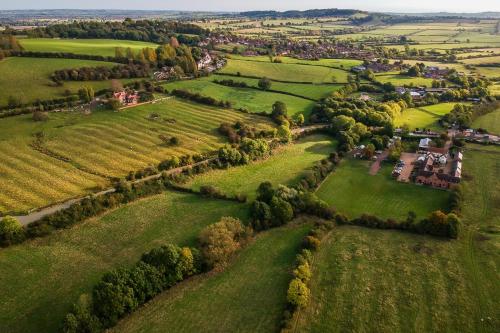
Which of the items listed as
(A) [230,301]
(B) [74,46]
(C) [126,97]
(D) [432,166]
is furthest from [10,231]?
(B) [74,46]

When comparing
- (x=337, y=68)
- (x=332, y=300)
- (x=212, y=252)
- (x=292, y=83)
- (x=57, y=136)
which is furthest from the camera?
(x=337, y=68)

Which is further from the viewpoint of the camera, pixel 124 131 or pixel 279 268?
pixel 124 131

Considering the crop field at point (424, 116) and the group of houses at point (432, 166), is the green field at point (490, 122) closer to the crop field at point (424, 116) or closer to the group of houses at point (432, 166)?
the crop field at point (424, 116)

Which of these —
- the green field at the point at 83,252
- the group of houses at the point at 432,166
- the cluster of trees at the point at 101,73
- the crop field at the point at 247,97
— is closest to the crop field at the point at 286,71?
the crop field at the point at 247,97

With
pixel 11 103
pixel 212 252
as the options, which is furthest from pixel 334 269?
pixel 11 103

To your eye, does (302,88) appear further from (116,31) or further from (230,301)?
(230,301)

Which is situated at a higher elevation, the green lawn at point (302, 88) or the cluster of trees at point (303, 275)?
the green lawn at point (302, 88)

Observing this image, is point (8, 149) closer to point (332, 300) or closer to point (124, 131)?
point (124, 131)
